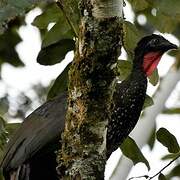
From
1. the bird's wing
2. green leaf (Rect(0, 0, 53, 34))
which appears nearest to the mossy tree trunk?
green leaf (Rect(0, 0, 53, 34))

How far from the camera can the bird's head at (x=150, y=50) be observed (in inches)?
163

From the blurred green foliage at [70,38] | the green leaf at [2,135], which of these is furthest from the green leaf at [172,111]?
the green leaf at [2,135]

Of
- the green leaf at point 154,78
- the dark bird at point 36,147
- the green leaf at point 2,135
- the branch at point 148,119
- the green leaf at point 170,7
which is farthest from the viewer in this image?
the branch at point 148,119

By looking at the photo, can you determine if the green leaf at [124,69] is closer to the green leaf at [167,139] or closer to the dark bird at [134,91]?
the dark bird at [134,91]

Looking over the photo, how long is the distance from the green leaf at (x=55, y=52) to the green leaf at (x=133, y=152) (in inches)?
19.7

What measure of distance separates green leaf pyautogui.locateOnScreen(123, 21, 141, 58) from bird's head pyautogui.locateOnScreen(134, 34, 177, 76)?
30cm

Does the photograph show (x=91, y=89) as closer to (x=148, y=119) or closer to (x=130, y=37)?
(x=130, y=37)

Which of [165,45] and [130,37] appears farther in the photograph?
[165,45]

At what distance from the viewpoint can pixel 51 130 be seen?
377 centimetres

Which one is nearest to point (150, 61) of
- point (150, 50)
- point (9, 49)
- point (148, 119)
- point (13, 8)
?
point (150, 50)

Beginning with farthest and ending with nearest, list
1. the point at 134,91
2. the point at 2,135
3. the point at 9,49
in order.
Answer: the point at 9,49 < the point at 134,91 < the point at 2,135

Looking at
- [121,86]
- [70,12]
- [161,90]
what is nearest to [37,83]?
[161,90]

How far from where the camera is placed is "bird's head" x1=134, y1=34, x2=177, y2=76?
163 inches

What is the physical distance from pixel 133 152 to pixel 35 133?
0.47 metres
